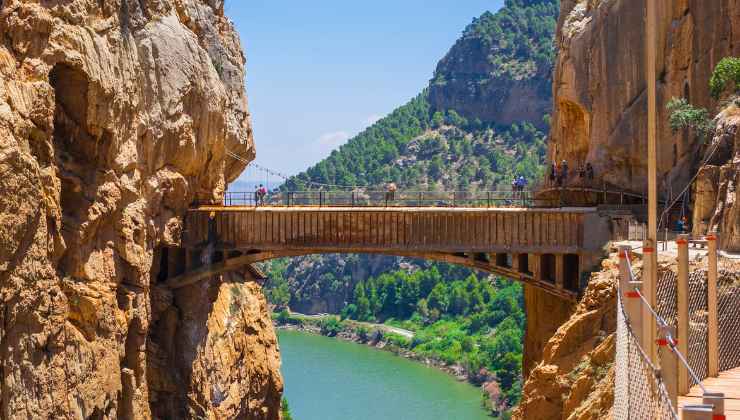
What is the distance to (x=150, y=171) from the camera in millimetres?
28219

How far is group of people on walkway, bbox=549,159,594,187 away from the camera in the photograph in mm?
33656

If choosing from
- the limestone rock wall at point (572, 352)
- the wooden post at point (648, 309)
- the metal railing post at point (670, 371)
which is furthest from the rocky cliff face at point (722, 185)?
the metal railing post at point (670, 371)

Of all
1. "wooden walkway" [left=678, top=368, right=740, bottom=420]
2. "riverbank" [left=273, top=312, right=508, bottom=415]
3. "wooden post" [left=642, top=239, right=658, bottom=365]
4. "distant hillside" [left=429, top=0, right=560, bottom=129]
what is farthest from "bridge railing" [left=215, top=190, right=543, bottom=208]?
"distant hillside" [left=429, top=0, right=560, bottom=129]

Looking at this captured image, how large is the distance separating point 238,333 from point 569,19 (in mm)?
15142

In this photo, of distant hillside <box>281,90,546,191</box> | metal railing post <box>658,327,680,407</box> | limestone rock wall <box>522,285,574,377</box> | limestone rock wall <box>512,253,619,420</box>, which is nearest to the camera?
metal railing post <box>658,327,680,407</box>

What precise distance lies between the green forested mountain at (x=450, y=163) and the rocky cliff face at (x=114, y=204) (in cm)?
5723

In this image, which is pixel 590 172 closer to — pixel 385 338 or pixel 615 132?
pixel 615 132

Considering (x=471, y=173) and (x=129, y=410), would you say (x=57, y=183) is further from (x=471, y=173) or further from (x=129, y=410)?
(x=471, y=173)

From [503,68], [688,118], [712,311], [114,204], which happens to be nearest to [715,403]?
[712,311]

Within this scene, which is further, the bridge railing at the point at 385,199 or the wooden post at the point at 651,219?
the bridge railing at the point at 385,199

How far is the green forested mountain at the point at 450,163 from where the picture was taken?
10119 centimetres

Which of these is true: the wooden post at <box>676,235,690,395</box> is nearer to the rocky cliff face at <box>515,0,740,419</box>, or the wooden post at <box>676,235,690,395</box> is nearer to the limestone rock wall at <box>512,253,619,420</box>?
the rocky cliff face at <box>515,0,740,419</box>

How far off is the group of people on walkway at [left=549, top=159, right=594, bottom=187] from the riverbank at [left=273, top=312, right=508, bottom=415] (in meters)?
33.0

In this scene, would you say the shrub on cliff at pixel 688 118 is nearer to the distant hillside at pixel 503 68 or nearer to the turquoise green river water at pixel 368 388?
the turquoise green river water at pixel 368 388
